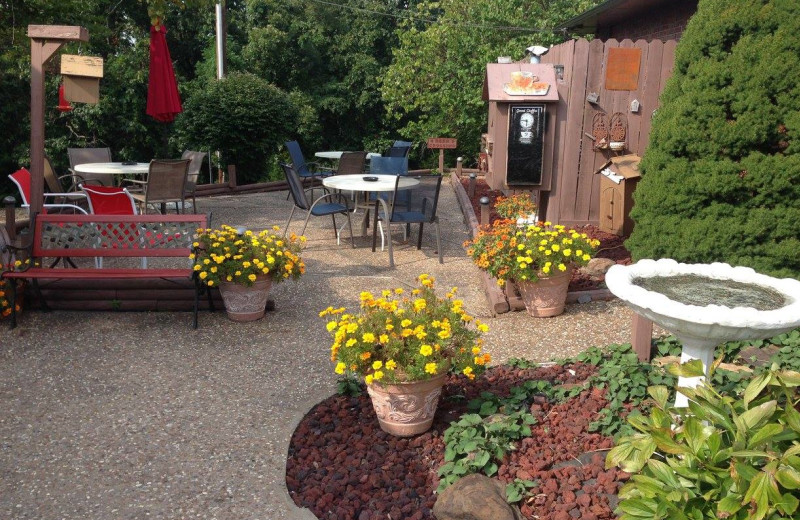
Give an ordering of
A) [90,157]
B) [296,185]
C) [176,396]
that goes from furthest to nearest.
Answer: [90,157]
[296,185]
[176,396]

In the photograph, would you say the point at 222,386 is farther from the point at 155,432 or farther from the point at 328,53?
the point at 328,53

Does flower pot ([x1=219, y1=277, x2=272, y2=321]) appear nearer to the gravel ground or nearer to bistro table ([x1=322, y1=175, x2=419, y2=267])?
the gravel ground

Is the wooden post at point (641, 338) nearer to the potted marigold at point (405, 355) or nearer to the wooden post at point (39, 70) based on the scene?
the potted marigold at point (405, 355)

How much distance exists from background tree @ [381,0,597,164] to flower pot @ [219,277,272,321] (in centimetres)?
1076

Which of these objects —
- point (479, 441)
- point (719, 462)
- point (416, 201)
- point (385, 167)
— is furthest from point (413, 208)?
point (719, 462)

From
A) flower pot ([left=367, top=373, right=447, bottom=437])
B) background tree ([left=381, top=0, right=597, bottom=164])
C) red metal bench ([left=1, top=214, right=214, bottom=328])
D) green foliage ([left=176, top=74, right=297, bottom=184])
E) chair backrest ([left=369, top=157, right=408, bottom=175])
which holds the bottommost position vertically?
flower pot ([left=367, top=373, right=447, bottom=437])

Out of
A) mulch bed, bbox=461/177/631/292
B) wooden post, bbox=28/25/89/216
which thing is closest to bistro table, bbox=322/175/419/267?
mulch bed, bbox=461/177/631/292

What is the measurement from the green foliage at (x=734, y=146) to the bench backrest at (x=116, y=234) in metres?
3.43

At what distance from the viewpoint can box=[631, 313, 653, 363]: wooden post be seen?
12.6 feet

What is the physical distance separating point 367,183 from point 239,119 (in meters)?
6.28

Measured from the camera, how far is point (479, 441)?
3.09 metres

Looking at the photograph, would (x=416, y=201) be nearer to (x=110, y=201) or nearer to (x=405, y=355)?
(x=110, y=201)

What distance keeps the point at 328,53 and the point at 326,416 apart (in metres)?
19.1

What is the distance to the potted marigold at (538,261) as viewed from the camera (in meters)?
5.04
